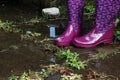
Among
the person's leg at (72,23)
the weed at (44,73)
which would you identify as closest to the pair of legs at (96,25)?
the person's leg at (72,23)

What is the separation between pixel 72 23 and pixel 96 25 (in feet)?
0.79

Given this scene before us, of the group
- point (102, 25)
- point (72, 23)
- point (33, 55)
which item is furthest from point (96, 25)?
point (33, 55)

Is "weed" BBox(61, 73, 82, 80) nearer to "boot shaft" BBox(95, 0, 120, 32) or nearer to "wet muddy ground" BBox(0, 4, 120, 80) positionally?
"wet muddy ground" BBox(0, 4, 120, 80)

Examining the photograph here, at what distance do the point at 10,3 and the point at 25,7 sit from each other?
0.32 metres

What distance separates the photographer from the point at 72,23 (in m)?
3.50

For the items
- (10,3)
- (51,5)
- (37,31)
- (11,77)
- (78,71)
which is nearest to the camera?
(11,77)

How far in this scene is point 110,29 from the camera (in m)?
3.49

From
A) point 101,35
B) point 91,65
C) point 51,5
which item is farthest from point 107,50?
point 51,5

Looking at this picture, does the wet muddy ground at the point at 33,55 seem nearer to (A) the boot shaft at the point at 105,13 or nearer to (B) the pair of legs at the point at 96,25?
(B) the pair of legs at the point at 96,25

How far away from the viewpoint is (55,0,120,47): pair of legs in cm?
337

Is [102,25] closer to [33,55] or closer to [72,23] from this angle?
[72,23]

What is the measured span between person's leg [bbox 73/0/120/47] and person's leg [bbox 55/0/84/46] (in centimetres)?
8

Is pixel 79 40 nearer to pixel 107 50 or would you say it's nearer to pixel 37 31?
pixel 107 50

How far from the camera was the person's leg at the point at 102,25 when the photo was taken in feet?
11.0
